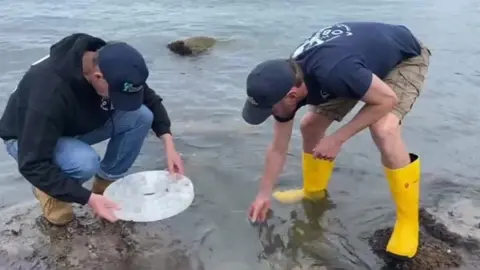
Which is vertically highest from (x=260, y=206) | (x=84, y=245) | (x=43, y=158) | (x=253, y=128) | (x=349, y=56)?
(x=349, y=56)

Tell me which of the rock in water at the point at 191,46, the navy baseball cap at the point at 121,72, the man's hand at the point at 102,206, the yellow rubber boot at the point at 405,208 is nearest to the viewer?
the navy baseball cap at the point at 121,72

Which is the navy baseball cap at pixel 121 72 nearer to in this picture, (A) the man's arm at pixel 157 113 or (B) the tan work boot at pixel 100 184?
(A) the man's arm at pixel 157 113

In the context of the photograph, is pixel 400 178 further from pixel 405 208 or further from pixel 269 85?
pixel 269 85

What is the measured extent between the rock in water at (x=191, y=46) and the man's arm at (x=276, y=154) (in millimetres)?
4695

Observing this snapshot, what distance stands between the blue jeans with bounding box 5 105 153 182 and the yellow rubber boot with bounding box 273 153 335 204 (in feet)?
3.67

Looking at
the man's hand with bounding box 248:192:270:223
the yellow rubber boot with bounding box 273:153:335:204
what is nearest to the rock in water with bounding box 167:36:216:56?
the yellow rubber boot with bounding box 273:153:335:204

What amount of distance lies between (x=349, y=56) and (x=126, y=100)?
1.25m

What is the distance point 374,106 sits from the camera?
3.47 metres

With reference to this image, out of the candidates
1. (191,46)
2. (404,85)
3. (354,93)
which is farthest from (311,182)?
(191,46)

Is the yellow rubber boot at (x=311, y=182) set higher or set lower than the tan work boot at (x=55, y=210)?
lower

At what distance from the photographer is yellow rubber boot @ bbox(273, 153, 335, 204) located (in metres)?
4.40

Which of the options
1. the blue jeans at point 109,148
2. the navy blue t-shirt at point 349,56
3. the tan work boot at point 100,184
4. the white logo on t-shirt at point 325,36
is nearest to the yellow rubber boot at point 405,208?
the navy blue t-shirt at point 349,56

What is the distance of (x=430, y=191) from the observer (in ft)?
15.4

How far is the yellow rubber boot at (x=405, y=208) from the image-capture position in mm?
3676
